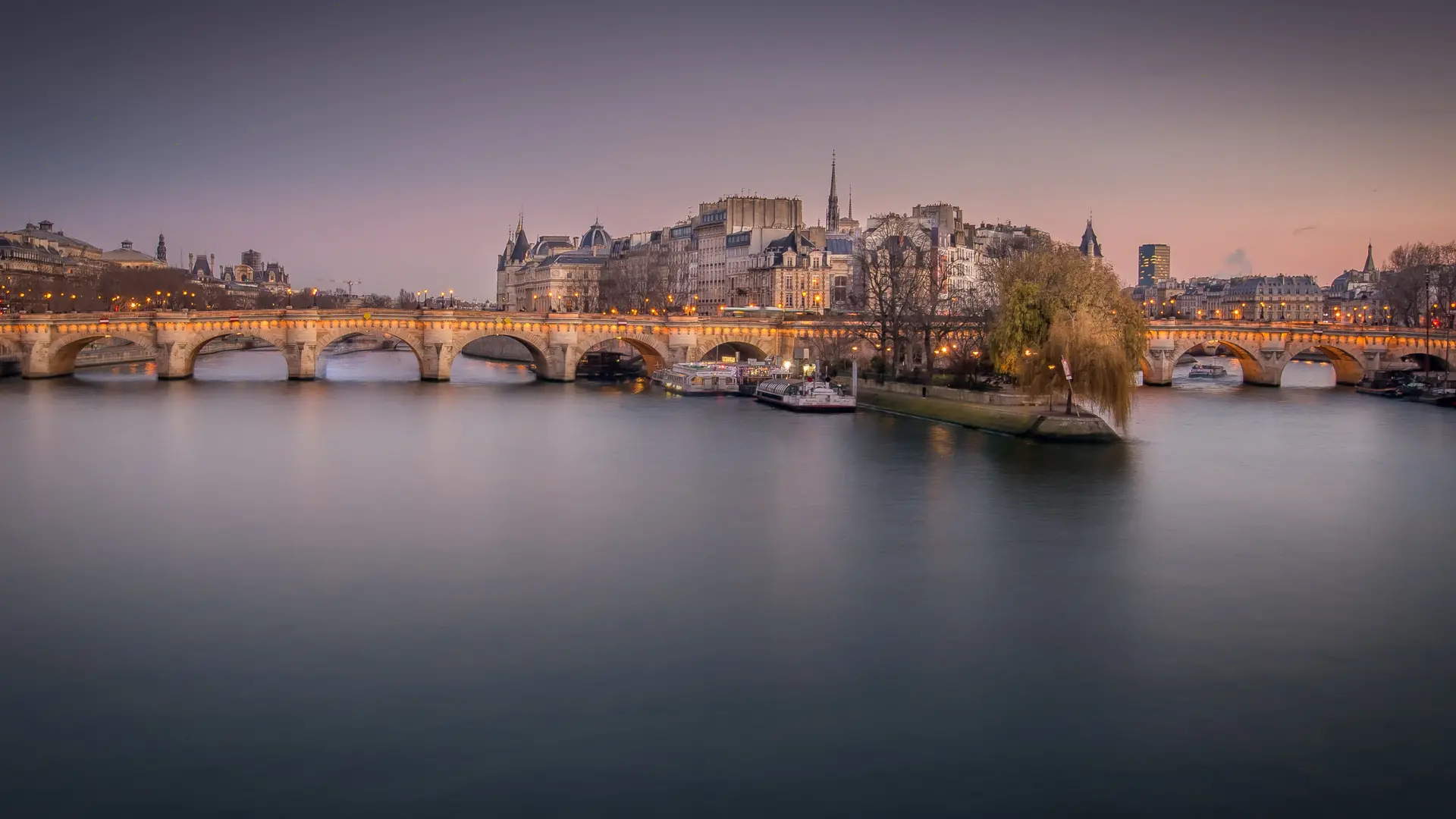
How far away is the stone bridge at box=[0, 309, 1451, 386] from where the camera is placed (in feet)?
222

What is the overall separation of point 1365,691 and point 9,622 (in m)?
18.4

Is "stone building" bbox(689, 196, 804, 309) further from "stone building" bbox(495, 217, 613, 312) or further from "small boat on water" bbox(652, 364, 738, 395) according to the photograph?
"small boat on water" bbox(652, 364, 738, 395)

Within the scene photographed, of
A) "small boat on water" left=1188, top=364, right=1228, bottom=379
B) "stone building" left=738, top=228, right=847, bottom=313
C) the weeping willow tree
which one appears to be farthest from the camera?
"stone building" left=738, top=228, right=847, bottom=313

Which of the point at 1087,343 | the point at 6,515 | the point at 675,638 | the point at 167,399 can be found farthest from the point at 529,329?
the point at 675,638

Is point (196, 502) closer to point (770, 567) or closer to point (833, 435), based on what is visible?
point (770, 567)

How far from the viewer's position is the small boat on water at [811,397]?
179ft

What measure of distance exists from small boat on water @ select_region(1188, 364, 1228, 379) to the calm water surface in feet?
169

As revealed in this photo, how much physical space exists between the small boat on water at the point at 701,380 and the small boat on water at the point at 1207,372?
36.9 m

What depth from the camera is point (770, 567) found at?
22469 mm

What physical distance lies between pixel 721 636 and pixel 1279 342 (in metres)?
66.7

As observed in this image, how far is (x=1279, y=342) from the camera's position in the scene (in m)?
75.4

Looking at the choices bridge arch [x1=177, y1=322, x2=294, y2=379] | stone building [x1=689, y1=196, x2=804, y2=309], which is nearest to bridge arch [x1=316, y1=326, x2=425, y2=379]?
bridge arch [x1=177, y1=322, x2=294, y2=379]

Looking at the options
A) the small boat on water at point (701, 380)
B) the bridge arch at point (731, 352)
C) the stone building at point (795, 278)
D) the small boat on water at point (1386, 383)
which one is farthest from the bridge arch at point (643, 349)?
the stone building at point (795, 278)

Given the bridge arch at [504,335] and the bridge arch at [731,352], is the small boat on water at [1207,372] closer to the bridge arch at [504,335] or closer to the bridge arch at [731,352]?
the bridge arch at [731,352]
